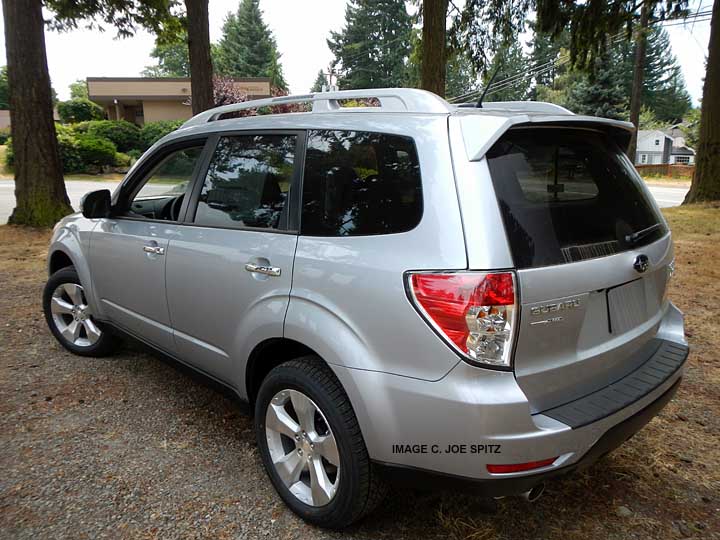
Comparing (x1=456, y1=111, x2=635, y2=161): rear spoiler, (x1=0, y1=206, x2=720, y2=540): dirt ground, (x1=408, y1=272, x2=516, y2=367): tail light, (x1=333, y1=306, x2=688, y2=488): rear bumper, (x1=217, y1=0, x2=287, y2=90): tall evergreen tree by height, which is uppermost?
(x1=217, y1=0, x2=287, y2=90): tall evergreen tree

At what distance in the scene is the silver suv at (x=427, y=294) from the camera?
192 centimetres

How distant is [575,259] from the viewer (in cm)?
207

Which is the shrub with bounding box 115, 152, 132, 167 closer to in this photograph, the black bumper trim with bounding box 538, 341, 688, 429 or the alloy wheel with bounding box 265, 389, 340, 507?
the alloy wheel with bounding box 265, 389, 340, 507

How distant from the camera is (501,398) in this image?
1878mm

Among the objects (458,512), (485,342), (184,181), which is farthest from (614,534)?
(184,181)

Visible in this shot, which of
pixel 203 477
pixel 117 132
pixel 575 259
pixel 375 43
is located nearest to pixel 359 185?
pixel 575 259

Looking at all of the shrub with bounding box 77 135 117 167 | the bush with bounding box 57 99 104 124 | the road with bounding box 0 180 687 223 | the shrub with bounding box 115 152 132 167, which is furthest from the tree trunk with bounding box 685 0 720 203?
the bush with bounding box 57 99 104 124

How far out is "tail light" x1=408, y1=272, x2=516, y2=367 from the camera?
1.88m

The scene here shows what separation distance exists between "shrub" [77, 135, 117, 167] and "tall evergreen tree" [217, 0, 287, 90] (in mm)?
33911

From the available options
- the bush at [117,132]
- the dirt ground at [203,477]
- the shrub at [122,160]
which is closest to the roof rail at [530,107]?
the dirt ground at [203,477]

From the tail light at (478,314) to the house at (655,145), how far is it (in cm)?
7125

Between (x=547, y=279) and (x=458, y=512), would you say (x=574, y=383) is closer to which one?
(x=547, y=279)

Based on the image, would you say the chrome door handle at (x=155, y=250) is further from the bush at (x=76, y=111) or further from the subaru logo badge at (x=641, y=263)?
the bush at (x=76, y=111)

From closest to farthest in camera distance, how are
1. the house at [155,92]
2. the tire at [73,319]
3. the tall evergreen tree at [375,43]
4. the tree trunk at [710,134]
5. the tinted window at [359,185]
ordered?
the tinted window at [359,185], the tire at [73,319], the tree trunk at [710,134], the house at [155,92], the tall evergreen tree at [375,43]
